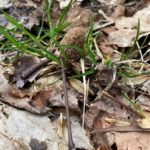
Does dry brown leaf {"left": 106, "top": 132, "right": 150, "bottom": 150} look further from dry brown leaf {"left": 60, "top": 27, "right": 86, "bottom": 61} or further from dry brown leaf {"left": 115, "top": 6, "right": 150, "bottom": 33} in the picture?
dry brown leaf {"left": 115, "top": 6, "right": 150, "bottom": 33}

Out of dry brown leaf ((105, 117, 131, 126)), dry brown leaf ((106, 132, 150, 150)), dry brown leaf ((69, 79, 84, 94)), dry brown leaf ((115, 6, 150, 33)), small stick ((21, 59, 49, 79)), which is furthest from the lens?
dry brown leaf ((115, 6, 150, 33))

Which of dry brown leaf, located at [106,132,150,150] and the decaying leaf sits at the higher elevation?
the decaying leaf

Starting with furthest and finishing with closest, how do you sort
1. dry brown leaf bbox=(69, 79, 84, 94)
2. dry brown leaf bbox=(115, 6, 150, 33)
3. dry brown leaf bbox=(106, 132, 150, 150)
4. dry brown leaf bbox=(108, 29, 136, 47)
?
dry brown leaf bbox=(115, 6, 150, 33), dry brown leaf bbox=(108, 29, 136, 47), dry brown leaf bbox=(69, 79, 84, 94), dry brown leaf bbox=(106, 132, 150, 150)

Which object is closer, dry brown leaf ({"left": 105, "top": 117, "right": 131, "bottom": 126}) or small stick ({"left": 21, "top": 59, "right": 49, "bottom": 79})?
dry brown leaf ({"left": 105, "top": 117, "right": 131, "bottom": 126})

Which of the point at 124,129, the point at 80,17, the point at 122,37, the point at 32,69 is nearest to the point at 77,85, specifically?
the point at 32,69

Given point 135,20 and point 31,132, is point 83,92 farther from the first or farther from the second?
point 135,20

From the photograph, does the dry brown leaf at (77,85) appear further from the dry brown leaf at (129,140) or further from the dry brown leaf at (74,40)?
the dry brown leaf at (129,140)

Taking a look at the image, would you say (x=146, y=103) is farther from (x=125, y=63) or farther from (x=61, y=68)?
(x=61, y=68)

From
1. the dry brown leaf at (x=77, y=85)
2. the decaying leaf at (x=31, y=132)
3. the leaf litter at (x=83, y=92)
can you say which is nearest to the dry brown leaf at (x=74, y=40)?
the leaf litter at (x=83, y=92)

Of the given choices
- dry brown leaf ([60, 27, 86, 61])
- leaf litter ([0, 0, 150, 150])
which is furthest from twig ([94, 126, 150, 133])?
dry brown leaf ([60, 27, 86, 61])
